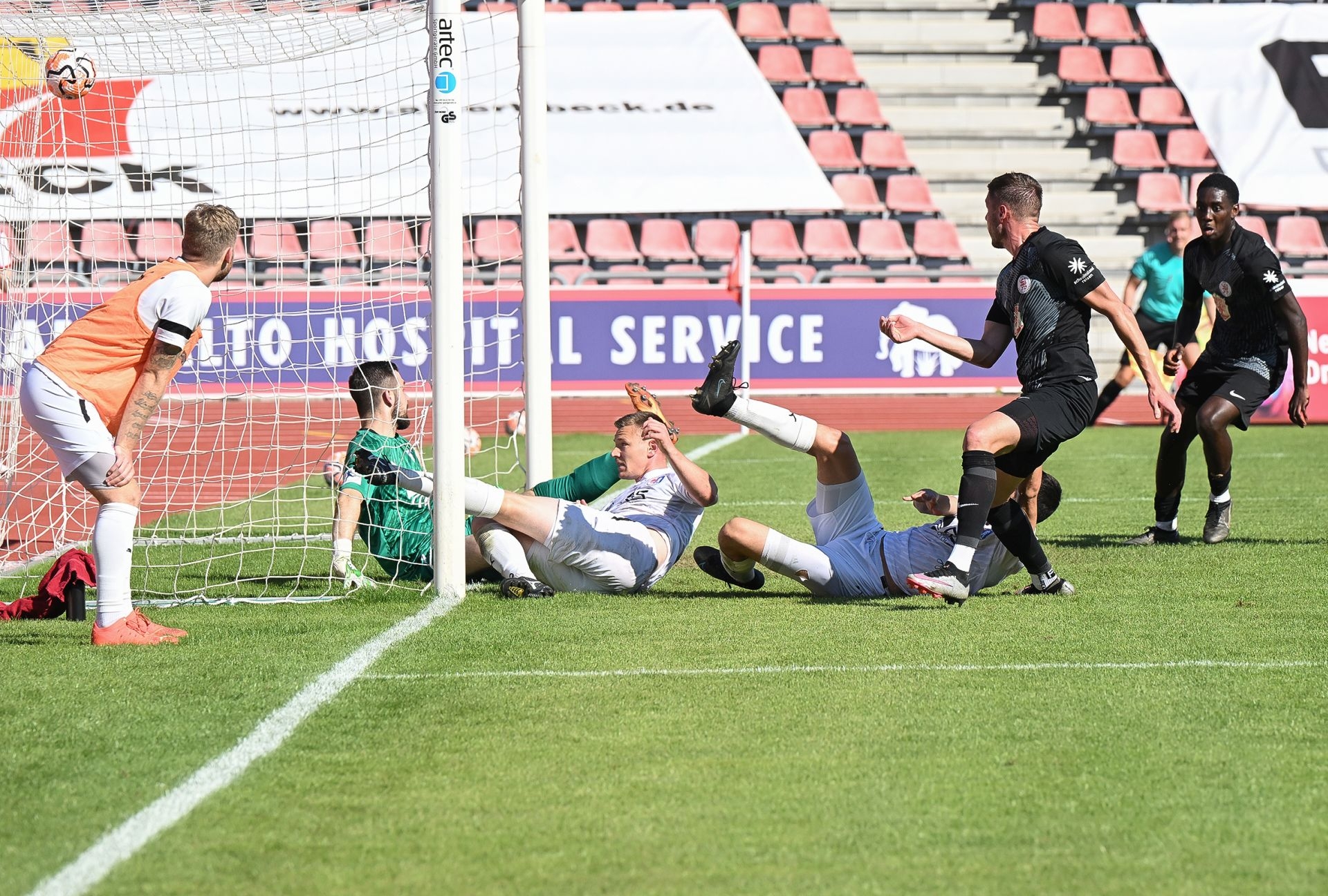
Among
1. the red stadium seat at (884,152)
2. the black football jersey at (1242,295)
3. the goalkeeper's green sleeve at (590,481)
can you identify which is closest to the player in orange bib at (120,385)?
the goalkeeper's green sleeve at (590,481)

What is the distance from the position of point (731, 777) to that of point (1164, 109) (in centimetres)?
2252

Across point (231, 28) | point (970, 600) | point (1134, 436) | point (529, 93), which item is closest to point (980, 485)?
point (970, 600)

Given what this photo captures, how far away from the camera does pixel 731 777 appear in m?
3.51

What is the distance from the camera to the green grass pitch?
2932 mm

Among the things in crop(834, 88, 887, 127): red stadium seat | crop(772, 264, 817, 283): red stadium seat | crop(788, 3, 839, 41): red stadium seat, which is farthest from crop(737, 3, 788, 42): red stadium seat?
crop(772, 264, 817, 283): red stadium seat

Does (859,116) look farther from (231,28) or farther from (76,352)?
(76,352)

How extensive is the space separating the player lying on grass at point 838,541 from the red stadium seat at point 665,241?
606 inches

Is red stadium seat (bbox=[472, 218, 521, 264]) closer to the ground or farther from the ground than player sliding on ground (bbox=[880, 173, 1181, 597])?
farther from the ground

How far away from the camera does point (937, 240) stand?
862 inches

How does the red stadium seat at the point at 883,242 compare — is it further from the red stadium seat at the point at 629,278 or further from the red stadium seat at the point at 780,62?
the red stadium seat at the point at 629,278

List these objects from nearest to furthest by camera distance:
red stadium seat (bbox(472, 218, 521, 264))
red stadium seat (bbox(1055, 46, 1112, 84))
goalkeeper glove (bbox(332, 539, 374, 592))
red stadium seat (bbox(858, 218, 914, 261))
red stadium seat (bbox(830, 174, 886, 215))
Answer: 1. goalkeeper glove (bbox(332, 539, 374, 592))
2. red stadium seat (bbox(472, 218, 521, 264))
3. red stadium seat (bbox(858, 218, 914, 261))
4. red stadium seat (bbox(830, 174, 886, 215))
5. red stadium seat (bbox(1055, 46, 1112, 84))

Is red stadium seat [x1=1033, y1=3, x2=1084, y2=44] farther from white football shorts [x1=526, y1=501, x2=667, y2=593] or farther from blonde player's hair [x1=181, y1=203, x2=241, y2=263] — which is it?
blonde player's hair [x1=181, y1=203, x2=241, y2=263]

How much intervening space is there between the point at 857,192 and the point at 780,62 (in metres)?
2.78

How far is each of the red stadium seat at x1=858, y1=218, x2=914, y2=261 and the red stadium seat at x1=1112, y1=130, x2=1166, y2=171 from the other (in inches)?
152
